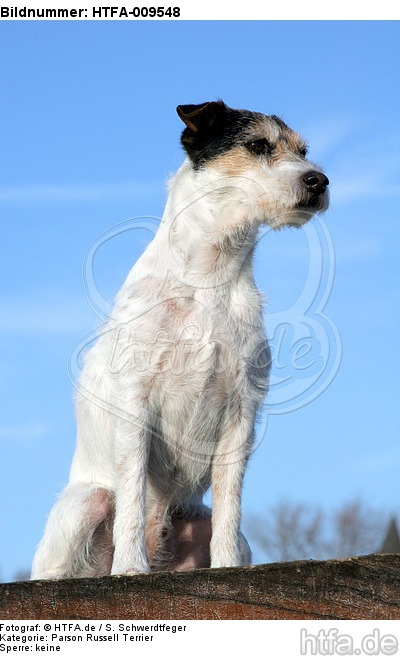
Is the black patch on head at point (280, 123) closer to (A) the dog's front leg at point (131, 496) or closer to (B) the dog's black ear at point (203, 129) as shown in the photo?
(B) the dog's black ear at point (203, 129)

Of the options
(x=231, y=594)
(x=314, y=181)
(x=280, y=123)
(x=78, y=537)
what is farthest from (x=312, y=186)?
(x=231, y=594)

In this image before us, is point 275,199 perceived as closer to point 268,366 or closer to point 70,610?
point 268,366

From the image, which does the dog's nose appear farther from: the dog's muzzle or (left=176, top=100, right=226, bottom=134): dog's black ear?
(left=176, top=100, right=226, bottom=134): dog's black ear

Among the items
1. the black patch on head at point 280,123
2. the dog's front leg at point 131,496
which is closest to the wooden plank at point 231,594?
the dog's front leg at point 131,496

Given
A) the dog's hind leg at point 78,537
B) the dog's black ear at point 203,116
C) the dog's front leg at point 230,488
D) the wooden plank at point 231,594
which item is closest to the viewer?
the wooden plank at point 231,594

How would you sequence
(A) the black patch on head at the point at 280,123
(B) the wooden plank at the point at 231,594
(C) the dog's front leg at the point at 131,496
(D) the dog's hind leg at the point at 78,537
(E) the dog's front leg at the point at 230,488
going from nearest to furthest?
(B) the wooden plank at the point at 231,594
(C) the dog's front leg at the point at 131,496
(E) the dog's front leg at the point at 230,488
(D) the dog's hind leg at the point at 78,537
(A) the black patch on head at the point at 280,123

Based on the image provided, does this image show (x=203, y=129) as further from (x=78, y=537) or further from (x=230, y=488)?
(x=78, y=537)

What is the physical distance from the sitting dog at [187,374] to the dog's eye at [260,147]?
0.4 inches

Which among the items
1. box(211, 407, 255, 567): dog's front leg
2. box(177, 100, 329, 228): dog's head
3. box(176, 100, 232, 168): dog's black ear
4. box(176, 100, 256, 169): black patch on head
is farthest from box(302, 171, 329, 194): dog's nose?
box(211, 407, 255, 567): dog's front leg

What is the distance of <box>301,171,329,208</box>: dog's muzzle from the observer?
23.4 feet

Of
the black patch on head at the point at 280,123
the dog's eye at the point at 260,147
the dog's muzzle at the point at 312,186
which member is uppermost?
the black patch on head at the point at 280,123

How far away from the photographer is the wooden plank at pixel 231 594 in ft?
13.4

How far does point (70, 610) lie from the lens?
178 inches

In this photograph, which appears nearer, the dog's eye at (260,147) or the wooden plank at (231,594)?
the wooden plank at (231,594)
